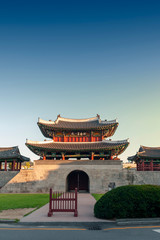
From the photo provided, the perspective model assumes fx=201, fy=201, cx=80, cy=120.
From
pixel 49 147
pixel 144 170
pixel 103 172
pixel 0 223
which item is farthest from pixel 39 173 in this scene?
pixel 0 223

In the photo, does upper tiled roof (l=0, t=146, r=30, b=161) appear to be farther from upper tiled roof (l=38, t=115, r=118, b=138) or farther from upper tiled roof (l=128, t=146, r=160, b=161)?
upper tiled roof (l=128, t=146, r=160, b=161)

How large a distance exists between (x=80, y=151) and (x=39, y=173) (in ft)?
22.4

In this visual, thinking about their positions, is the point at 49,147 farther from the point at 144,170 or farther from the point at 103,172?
the point at 144,170

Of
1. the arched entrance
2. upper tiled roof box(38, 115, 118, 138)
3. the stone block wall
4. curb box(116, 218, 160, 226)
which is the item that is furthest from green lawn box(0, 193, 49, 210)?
upper tiled roof box(38, 115, 118, 138)

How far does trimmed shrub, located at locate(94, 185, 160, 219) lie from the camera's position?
9.44 metres

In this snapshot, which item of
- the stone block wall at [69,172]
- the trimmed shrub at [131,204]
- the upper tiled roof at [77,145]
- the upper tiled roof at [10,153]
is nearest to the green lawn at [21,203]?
the trimmed shrub at [131,204]

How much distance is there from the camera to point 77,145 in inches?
1242

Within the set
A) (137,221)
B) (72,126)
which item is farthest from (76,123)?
(137,221)

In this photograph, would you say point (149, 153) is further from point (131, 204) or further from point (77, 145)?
point (131, 204)

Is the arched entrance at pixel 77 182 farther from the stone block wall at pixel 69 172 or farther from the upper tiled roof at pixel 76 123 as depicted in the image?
the upper tiled roof at pixel 76 123

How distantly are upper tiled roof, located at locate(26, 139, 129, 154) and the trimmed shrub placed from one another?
19.6 meters

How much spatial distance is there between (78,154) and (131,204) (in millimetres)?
21878

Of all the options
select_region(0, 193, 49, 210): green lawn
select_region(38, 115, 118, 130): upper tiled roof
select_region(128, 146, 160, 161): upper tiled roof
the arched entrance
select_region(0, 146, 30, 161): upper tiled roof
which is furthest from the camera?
select_region(0, 146, 30, 161): upper tiled roof

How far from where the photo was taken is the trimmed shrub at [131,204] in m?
9.44
